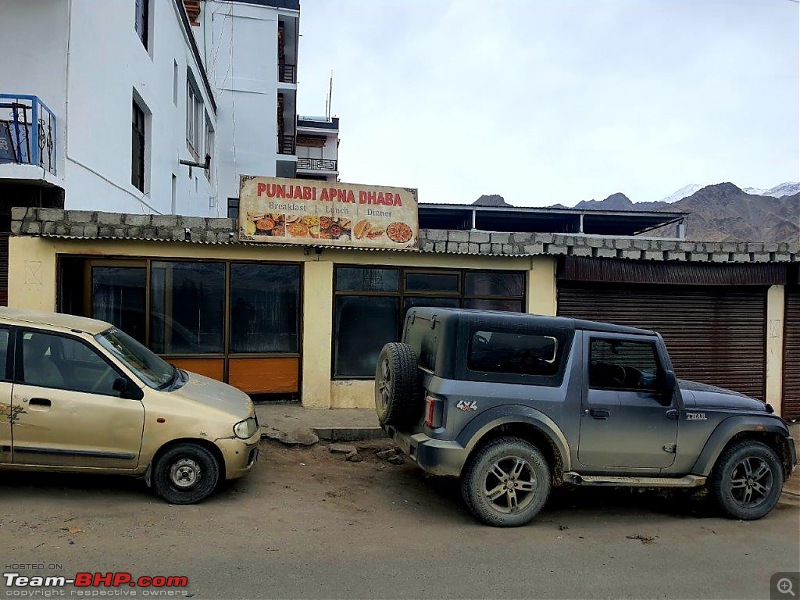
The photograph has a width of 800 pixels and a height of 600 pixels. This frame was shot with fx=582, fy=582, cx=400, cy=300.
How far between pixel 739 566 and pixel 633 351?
192 centimetres

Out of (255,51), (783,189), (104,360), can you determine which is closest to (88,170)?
(104,360)

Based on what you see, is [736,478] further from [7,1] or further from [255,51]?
[255,51]

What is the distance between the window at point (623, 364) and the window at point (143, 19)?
12.7 meters

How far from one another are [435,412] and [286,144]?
30465 millimetres

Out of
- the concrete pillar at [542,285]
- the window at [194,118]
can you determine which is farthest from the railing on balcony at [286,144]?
the concrete pillar at [542,285]

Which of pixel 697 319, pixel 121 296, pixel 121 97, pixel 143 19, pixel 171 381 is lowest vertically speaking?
pixel 171 381

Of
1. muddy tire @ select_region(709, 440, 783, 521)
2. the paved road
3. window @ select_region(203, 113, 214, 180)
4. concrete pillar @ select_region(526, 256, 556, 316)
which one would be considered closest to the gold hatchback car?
the paved road

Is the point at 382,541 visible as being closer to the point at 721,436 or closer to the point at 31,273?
the point at 721,436

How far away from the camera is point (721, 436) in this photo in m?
5.56

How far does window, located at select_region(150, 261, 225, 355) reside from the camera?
345 inches

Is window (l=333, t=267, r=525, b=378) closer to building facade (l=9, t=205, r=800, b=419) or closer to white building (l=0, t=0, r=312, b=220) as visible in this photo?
building facade (l=9, t=205, r=800, b=419)

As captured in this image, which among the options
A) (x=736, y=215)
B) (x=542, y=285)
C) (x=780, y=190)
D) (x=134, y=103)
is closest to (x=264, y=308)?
(x=542, y=285)

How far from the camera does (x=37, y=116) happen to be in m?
8.18

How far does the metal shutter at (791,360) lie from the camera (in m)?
10.4
